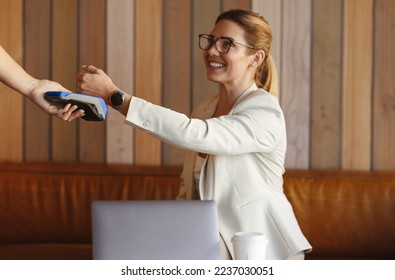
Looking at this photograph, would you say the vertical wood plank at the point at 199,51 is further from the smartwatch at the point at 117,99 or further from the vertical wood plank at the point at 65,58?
the smartwatch at the point at 117,99

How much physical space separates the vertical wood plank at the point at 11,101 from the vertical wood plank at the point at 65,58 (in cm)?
19

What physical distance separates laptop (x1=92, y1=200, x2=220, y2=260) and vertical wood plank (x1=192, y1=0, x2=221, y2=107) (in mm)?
1792

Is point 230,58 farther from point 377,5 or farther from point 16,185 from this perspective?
point 16,185

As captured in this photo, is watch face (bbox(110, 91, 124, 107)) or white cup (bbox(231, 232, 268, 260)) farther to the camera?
watch face (bbox(110, 91, 124, 107))

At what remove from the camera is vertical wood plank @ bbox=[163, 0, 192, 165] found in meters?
3.46

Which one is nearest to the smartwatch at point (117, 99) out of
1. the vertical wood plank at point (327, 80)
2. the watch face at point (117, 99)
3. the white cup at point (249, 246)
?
the watch face at point (117, 99)

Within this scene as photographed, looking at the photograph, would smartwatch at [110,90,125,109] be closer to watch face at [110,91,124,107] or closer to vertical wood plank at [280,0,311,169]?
watch face at [110,91,124,107]

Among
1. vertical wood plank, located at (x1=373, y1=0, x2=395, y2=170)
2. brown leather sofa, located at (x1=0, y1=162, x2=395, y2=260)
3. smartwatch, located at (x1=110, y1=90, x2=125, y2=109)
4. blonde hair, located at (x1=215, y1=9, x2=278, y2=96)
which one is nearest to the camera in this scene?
smartwatch, located at (x1=110, y1=90, x2=125, y2=109)

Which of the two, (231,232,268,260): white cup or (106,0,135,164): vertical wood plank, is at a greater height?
(106,0,135,164): vertical wood plank

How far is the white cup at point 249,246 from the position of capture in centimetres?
151

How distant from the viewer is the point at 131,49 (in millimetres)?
3514

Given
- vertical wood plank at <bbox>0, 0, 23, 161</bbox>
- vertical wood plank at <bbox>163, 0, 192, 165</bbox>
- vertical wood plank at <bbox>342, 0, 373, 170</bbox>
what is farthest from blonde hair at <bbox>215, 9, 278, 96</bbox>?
vertical wood plank at <bbox>0, 0, 23, 161</bbox>

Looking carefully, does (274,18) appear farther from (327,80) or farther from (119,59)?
(119,59)
